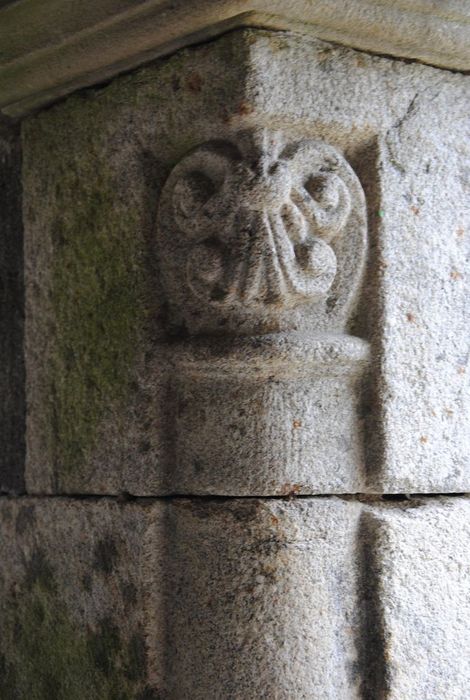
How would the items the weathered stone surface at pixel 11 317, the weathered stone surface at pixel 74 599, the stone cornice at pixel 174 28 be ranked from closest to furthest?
1. the stone cornice at pixel 174 28
2. the weathered stone surface at pixel 74 599
3. the weathered stone surface at pixel 11 317

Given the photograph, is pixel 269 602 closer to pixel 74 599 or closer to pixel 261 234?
pixel 74 599

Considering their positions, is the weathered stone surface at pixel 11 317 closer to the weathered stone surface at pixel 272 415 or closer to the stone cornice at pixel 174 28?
the stone cornice at pixel 174 28

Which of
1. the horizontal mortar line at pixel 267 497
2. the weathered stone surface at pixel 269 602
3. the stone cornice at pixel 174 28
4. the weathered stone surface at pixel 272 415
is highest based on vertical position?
the stone cornice at pixel 174 28

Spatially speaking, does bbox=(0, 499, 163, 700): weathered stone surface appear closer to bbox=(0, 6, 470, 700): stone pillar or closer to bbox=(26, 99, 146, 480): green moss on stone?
bbox=(0, 6, 470, 700): stone pillar

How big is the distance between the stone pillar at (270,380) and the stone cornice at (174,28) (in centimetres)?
3

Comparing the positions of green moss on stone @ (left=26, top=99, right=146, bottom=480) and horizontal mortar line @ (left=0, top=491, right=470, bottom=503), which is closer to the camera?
horizontal mortar line @ (left=0, top=491, right=470, bottom=503)

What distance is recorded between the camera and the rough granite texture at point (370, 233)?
1.50 m

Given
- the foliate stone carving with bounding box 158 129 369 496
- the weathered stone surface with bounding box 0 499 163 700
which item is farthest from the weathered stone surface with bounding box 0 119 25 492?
the foliate stone carving with bounding box 158 129 369 496

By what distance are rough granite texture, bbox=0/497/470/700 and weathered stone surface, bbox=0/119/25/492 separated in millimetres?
251

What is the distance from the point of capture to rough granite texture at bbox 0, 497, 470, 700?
1.47 m

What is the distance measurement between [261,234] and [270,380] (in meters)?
0.21

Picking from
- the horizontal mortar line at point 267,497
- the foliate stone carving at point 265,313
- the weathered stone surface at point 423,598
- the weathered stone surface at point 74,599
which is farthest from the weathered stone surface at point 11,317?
the weathered stone surface at point 423,598

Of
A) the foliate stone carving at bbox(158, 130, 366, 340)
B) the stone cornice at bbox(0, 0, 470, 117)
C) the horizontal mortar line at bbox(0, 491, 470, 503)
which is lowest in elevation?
the horizontal mortar line at bbox(0, 491, 470, 503)

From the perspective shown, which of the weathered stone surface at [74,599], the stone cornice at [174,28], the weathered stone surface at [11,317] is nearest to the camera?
the stone cornice at [174,28]
